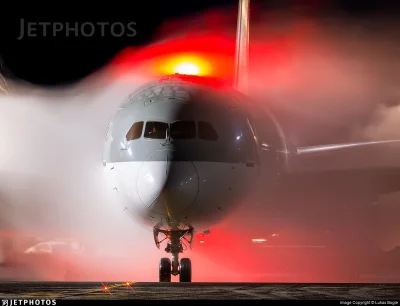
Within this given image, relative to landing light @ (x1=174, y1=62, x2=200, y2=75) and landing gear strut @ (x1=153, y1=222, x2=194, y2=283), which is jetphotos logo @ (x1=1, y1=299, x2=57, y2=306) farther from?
landing light @ (x1=174, y1=62, x2=200, y2=75)

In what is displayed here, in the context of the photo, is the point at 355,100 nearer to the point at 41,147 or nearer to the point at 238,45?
the point at 238,45

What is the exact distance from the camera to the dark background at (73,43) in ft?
94.3

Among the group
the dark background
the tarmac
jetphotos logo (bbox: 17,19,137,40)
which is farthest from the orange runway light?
the tarmac

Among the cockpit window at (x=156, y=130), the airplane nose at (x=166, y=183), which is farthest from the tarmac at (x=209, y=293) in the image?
the cockpit window at (x=156, y=130)

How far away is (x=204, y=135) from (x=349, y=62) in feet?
29.6

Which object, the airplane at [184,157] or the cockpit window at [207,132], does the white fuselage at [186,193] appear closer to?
the airplane at [184,157]

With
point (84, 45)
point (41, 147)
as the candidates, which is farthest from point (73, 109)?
point (84, 45)

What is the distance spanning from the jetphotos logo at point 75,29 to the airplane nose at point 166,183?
12.5m

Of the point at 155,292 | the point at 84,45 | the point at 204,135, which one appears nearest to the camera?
the point at 155,292

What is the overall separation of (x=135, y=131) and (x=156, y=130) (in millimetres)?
512

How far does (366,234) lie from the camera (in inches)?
1017

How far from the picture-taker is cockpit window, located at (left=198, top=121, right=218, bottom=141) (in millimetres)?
17866

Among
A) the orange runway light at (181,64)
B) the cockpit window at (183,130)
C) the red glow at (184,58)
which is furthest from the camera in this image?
the red glow at (184,58)

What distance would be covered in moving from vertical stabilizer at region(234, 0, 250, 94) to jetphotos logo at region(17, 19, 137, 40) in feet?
12.3
